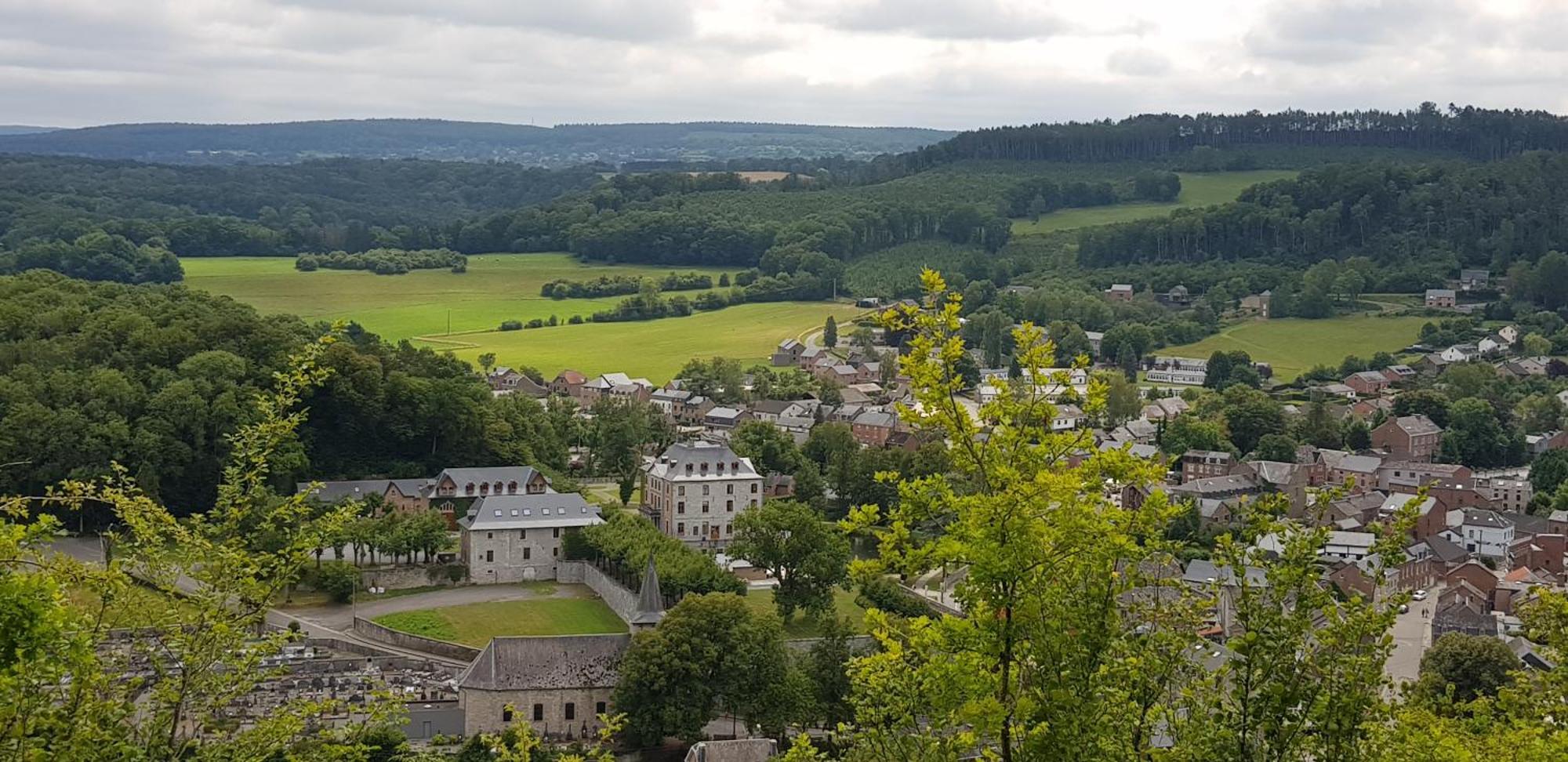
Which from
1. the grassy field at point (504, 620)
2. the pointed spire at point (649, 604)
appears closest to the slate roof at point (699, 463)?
the grassy field at point (504, 620)

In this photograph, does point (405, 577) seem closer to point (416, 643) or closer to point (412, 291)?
point (416, 643)

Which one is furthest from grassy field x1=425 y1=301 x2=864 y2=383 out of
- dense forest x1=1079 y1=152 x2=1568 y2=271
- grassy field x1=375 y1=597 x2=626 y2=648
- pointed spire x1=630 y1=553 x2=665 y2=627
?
pointed spire x1=630 y1=553 x2=665 y2=627

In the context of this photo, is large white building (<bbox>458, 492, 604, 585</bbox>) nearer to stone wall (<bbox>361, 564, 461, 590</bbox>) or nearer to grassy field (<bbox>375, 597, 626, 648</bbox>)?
stone wall (<bbox>361, 564, 461, 590</bbox>)

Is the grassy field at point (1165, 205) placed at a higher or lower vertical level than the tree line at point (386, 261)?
higher

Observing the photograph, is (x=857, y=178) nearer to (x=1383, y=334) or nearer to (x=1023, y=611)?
(x=1383, y=334)

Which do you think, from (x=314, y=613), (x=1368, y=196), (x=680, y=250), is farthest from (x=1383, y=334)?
(x=314, y=613)

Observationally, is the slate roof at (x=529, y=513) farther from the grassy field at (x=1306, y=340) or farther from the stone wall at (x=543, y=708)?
the grassy field at (x=1306, y=340)
